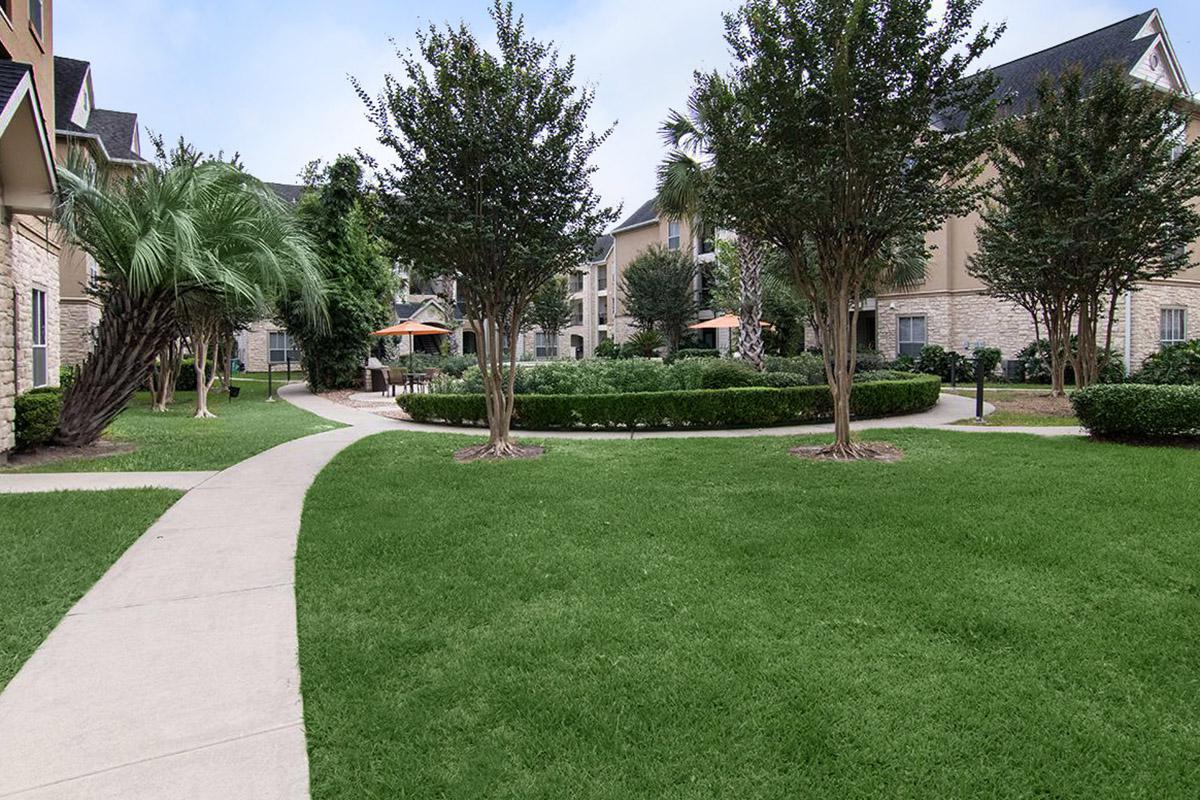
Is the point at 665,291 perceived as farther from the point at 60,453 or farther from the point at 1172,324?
the point at 60,453

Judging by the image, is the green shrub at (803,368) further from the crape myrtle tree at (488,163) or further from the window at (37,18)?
the window at (37,18)

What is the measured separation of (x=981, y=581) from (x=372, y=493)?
A: 515 cm

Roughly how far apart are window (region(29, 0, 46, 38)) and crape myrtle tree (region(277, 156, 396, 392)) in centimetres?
1024

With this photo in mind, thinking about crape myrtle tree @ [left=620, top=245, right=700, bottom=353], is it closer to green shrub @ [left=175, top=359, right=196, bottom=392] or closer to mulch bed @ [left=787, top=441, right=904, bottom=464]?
green shrub @ [left=175, top=359, right=196, bottom=392]

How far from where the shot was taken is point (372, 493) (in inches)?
263

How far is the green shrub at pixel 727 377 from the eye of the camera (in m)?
13.9

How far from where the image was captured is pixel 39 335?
478 inches

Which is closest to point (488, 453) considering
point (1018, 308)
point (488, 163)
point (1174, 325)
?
point (488, 163)

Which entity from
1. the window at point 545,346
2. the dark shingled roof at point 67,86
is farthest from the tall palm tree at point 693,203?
the window at point 545,346

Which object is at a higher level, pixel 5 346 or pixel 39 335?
pixel 39 335

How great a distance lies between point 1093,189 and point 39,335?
60.9ft

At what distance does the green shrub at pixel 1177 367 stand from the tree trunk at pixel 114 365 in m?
18.5

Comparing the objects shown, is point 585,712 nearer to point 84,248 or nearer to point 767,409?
point 767,409

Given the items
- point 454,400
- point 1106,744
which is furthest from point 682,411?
point 1106,744
